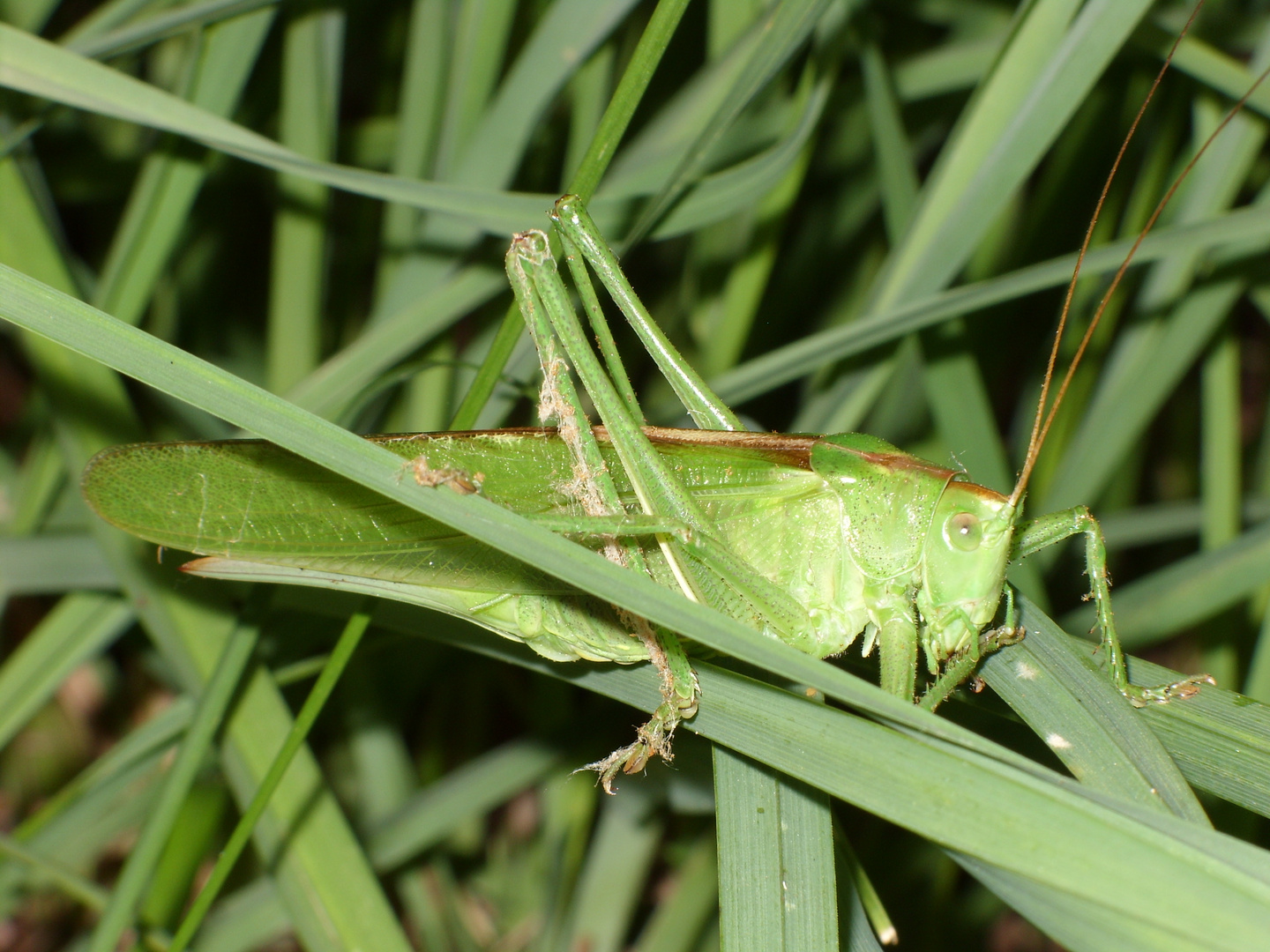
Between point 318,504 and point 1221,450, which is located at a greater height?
point 1221,450

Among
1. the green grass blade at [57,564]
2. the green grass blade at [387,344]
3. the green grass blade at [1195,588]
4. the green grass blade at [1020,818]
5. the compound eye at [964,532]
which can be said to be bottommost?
the green grass blade at [1020,818]

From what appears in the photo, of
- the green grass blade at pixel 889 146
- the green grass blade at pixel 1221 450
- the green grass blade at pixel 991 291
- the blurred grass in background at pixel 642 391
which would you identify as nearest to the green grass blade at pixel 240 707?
the blurred grass in background at pixel 642 391

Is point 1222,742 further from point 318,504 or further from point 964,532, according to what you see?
point 318,504

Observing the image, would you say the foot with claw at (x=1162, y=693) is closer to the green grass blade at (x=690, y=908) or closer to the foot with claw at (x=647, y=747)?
the foot with claw at (x=647, y=747)

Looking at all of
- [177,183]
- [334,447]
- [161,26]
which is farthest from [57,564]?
[334,447]

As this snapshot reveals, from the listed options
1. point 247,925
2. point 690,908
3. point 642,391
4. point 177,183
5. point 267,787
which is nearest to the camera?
point 267,787

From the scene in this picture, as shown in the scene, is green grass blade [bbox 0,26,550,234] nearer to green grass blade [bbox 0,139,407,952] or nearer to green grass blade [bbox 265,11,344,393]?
green grass blade [bbox 0,139,407,952]

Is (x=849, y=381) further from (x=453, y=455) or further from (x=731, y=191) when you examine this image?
(x=453, y=455)
